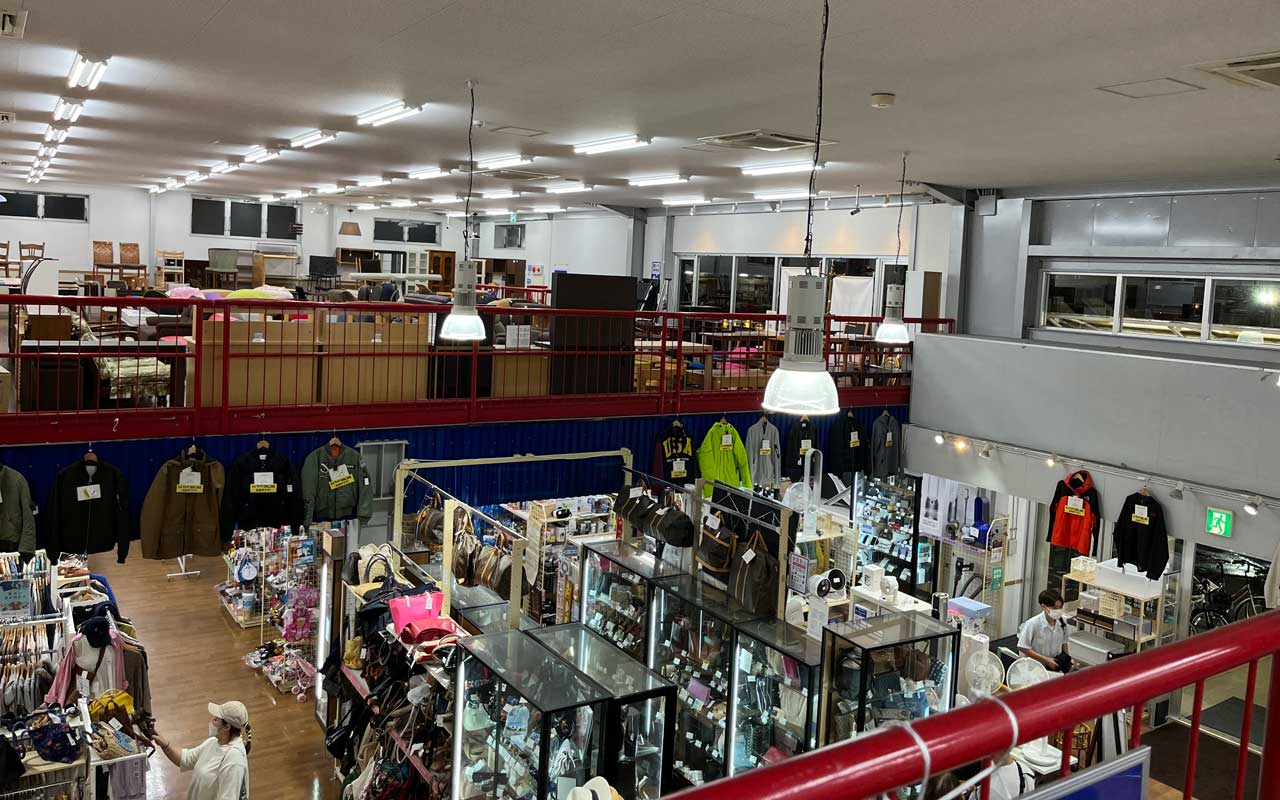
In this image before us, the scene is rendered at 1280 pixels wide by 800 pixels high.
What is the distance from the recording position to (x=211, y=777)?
679 cm

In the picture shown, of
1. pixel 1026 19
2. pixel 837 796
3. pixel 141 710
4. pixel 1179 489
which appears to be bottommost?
pixel 141 710

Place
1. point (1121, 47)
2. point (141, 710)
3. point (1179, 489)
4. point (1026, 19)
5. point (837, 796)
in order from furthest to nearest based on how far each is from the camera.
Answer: point (1179, 489) < point (141, 710) < point (1121, 47) < point (1026, 19) < point (837, 796)

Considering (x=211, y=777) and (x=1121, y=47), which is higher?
(x=1121, y=47)

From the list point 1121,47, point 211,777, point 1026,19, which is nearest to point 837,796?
point 1026,19

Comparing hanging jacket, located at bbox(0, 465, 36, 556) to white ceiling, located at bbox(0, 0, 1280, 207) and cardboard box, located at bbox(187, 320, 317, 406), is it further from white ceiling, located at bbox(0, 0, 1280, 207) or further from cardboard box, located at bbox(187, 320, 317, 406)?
white ceiling, located at bbox(0, 0, 1280, 207)

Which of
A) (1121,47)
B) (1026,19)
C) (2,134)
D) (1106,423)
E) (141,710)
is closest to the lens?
(1026,19)

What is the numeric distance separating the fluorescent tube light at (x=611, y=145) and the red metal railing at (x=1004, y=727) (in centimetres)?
843

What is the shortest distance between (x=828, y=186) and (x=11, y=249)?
19.4 metres

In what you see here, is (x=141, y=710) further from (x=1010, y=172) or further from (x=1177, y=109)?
(x=1010, y=172)

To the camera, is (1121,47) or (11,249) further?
(11,249)

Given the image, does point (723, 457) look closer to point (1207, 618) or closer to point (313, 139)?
point (1207, 618)

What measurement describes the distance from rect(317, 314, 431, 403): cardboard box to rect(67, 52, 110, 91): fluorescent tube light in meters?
2.52

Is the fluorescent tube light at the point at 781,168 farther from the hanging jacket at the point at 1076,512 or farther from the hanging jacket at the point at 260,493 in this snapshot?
the hanging jacket at the point at 260,493

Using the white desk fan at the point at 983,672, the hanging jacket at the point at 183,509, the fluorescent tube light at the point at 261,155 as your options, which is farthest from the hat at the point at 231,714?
the fluorescent tube light at the point at 261,155
